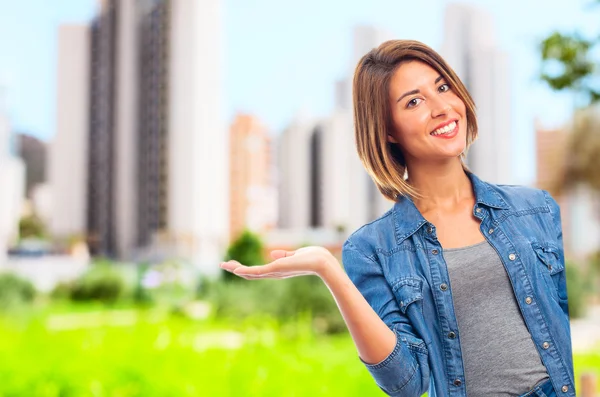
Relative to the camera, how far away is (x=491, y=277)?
64 centimetres

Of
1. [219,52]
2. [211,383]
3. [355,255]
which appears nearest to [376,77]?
[355,255]

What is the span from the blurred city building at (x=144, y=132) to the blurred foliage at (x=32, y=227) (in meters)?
0.90

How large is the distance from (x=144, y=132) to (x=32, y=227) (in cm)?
459

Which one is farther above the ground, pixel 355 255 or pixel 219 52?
pixel 219 52

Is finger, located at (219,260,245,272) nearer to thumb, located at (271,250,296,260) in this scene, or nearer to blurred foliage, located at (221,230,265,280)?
thumb, located at (271,250,296,260)

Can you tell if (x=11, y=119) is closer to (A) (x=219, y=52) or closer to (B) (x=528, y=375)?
(A) (x=219, y=52)

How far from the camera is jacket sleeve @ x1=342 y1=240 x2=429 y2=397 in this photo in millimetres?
610

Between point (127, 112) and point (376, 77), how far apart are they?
1577cm

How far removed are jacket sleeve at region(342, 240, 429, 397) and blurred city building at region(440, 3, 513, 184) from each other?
32.9 feet

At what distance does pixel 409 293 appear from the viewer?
63 cm

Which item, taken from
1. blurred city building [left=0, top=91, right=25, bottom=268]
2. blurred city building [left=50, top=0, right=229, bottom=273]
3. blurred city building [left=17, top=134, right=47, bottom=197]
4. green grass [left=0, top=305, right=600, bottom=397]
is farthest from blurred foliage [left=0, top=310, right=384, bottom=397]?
blurred city building [left=17, top=134, right=47, bottom=197]

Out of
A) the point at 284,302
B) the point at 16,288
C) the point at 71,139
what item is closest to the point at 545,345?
the point at 284,302

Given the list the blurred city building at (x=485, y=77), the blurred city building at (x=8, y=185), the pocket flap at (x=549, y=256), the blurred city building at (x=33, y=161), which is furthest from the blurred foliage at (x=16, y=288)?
the blurred city building at (x=33, y=161)

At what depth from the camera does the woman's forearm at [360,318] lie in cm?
59
